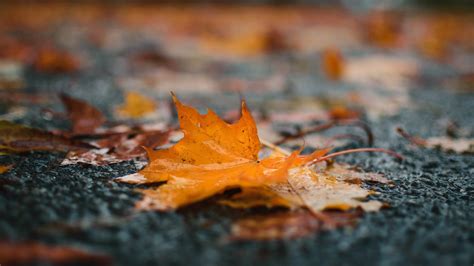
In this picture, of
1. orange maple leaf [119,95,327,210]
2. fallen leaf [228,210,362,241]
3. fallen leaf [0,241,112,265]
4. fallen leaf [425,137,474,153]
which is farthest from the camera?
fallen leaf [425,137,474,153]

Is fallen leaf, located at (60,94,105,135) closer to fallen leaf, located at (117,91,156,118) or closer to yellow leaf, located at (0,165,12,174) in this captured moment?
fallen leaf, located at (117,91,156,118)

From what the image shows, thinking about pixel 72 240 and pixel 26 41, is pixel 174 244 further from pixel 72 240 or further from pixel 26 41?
pixel 26 41

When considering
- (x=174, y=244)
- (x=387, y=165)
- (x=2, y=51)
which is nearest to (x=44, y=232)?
(x=174, y=244)

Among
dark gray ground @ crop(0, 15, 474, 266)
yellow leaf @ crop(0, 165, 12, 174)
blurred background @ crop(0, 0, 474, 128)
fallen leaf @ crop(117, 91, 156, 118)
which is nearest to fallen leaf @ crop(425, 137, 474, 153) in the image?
dark gray ground @ crop(0, 15, 474, 266)

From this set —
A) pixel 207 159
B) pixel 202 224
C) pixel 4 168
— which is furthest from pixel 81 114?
pixel 202 224

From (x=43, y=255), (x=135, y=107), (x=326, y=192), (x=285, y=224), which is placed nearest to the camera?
(x=43, y=255)

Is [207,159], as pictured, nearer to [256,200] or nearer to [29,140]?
[256,200]

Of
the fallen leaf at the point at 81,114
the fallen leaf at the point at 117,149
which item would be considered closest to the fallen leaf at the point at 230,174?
the fallen leaf at the point at 117,149
